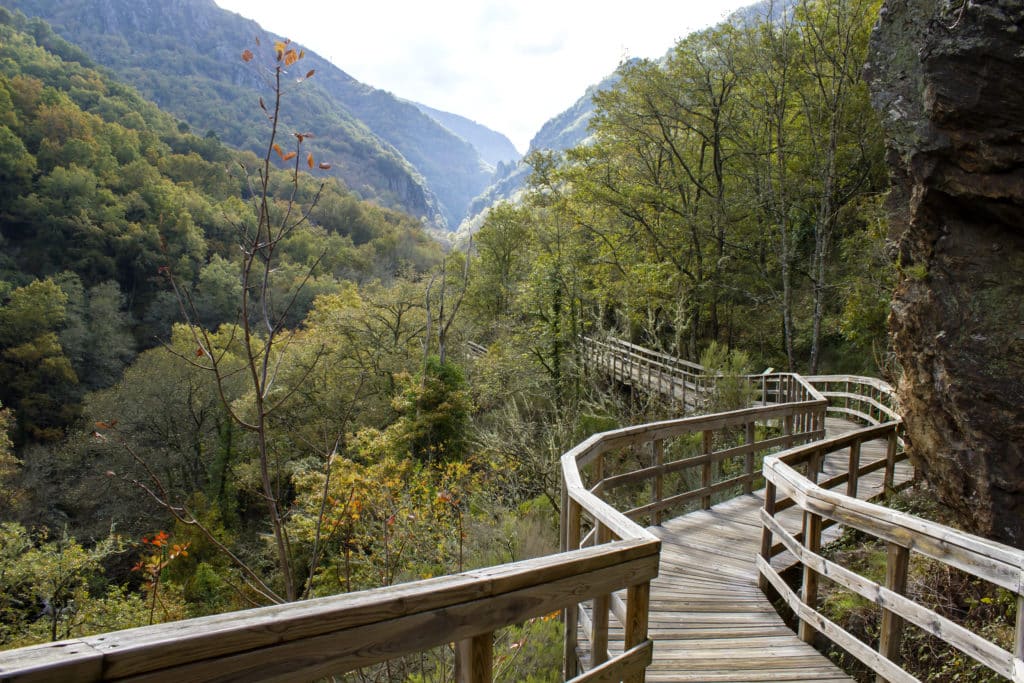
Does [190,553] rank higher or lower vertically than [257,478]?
lower

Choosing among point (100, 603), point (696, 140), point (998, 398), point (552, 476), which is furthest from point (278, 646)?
point (696, 140)

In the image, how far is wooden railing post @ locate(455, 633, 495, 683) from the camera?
5.21 feet

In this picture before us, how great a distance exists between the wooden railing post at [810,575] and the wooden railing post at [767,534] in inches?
21.8

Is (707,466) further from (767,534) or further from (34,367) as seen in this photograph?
(34,367)

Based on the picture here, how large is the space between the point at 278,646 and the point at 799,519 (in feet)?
21.2

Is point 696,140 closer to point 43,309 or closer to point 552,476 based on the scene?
point 552,476

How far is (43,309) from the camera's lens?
3594cm

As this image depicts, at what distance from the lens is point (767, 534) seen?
15.0 feet

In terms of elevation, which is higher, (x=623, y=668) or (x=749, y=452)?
(x=623, y=668)

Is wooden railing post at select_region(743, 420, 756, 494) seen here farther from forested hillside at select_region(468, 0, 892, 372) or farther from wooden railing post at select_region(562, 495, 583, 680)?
forested hillside at select_region(468, 0, 892, 372)

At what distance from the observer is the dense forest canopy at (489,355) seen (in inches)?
438

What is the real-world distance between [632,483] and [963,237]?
3936 millimetres

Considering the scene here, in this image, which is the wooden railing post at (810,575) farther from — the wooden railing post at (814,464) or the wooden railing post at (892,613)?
the wooden railing post at (814,464)

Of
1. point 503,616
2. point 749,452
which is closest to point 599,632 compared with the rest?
point 503,616
